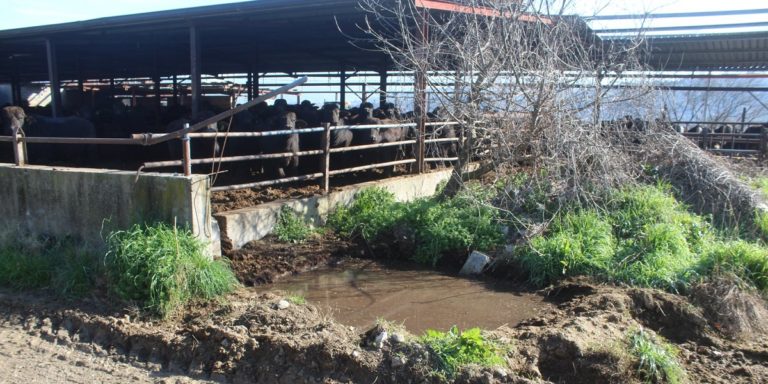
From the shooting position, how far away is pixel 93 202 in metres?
5.78

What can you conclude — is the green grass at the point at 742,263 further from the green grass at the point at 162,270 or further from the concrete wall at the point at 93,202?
the concrete wall at the point at 93,202

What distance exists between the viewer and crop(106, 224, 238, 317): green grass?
4.85 meters

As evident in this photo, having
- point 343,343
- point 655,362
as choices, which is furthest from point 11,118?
point 655,362

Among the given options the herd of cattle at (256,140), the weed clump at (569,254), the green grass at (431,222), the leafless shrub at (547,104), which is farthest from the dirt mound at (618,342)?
the herd of cattle at (256,140)

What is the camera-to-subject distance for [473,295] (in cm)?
588

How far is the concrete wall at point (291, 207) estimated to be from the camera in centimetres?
659

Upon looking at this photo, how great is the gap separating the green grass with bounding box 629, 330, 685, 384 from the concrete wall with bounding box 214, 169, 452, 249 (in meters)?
4.29

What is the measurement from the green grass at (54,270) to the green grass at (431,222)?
316 centimetres

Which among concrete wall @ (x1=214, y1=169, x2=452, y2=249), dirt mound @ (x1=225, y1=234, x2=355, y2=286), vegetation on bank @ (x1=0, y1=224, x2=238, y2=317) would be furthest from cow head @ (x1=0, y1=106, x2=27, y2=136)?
dirt mound @ (x1=225, y1=234, x2=355, y2=286)

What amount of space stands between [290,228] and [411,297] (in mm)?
2195

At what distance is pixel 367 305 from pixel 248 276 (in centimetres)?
136

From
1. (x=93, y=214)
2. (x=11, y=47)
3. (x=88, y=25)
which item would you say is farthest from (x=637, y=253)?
(x=11, y=47)

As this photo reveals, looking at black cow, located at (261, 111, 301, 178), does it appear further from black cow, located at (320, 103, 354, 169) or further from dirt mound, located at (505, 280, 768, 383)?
dirt mound, located at (505, 280, 768, 383)

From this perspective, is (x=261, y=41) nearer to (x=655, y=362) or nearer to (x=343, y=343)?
(x=343, y=343)
